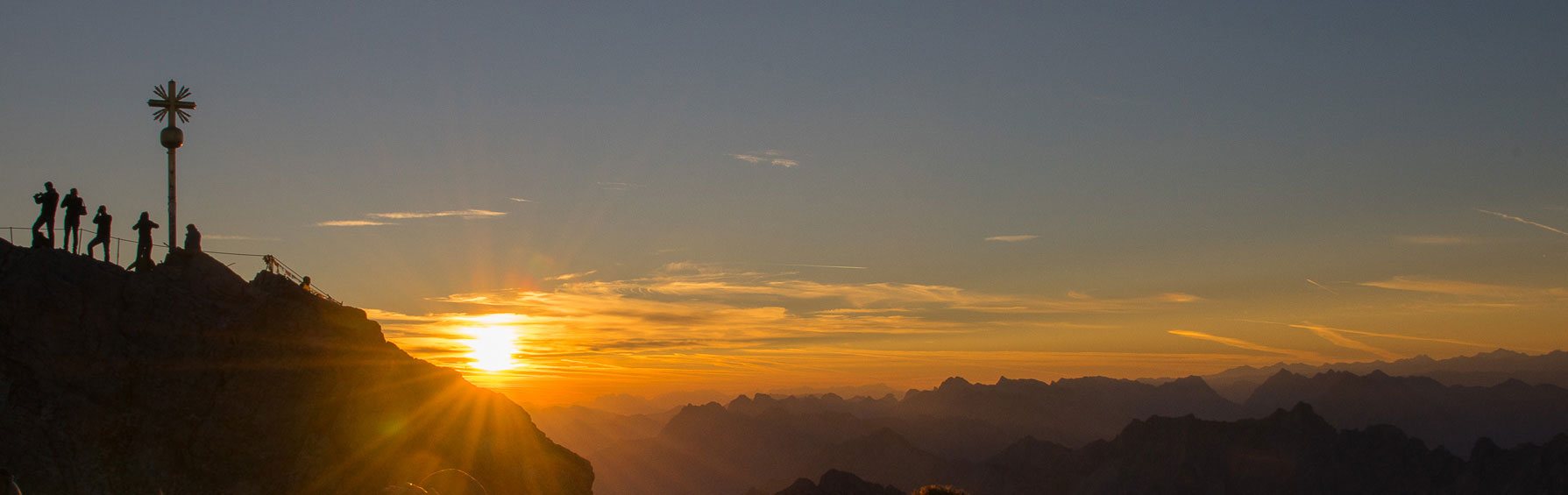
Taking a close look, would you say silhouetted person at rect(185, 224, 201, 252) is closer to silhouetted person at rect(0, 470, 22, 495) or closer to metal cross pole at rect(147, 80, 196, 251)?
metal cross pole at rect(147, 80, 196, 251)

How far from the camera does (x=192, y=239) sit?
43.5 m

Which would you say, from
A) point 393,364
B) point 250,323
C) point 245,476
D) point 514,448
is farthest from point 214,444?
point 514,448

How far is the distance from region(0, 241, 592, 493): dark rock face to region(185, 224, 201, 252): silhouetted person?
0.49 meters

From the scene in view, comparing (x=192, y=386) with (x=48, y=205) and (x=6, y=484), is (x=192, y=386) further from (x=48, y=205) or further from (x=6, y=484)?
(x=6, y=484)

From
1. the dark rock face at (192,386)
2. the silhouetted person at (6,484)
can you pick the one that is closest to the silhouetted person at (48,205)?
the dark rock face at (192,386)

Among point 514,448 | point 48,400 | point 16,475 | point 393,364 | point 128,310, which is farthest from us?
point 514,448

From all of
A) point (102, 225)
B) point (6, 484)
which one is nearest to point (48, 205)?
point (102, 225)

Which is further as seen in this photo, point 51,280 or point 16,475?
point 51,280

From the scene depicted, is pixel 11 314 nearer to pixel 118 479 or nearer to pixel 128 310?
pixel 128 310

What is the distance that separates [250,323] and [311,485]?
26.2 feet

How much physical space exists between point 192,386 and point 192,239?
740 cm

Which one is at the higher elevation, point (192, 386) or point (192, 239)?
point (192, 239)

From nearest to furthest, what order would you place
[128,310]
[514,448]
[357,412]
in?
1. [128,310]
2. [357,412]
3. [514,448]

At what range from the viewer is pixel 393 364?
1874 inches
